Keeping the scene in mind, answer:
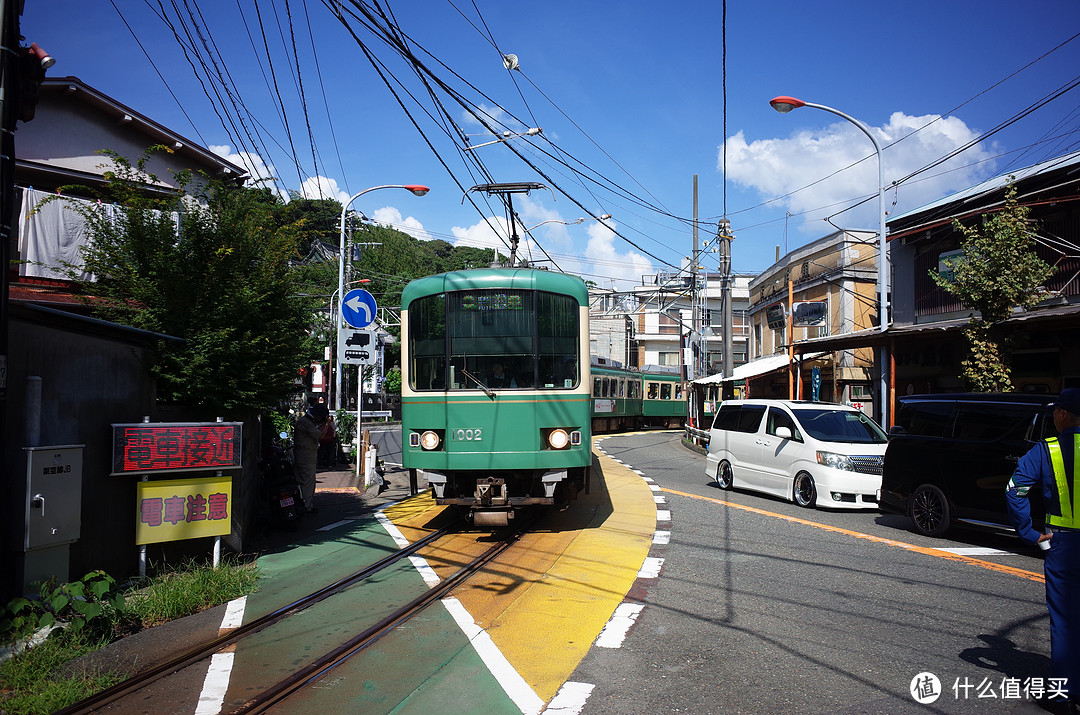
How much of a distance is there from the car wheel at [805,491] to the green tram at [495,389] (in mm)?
4443

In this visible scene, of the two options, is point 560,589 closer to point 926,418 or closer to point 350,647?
point 350,647

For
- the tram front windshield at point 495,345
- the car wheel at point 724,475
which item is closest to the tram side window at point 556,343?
the tram front windshield at point 495,345

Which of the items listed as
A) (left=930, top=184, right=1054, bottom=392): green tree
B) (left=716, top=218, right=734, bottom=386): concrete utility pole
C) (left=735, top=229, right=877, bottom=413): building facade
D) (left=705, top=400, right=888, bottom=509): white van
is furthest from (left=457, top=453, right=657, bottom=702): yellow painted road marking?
(left=716, top=218, right=734, bottom=386): concrete utility pole

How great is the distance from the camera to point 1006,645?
489 cm

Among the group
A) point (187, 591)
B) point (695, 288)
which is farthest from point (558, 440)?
point (695, 288)

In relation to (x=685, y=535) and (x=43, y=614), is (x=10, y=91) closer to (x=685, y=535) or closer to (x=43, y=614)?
(x=43, y=614)

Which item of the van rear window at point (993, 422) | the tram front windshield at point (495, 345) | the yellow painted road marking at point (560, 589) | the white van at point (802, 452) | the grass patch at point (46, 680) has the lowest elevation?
the yellow painted road marking at point (560, 589)

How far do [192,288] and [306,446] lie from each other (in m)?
3.32

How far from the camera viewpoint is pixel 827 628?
5277mm

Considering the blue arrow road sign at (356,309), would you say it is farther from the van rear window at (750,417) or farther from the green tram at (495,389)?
the van rear window at (750,417)

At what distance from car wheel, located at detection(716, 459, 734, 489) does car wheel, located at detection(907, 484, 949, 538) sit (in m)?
4.63

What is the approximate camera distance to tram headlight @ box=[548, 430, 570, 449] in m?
8.56

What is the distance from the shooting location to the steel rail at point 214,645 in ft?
13.2

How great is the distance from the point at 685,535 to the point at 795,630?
12.5 feet
